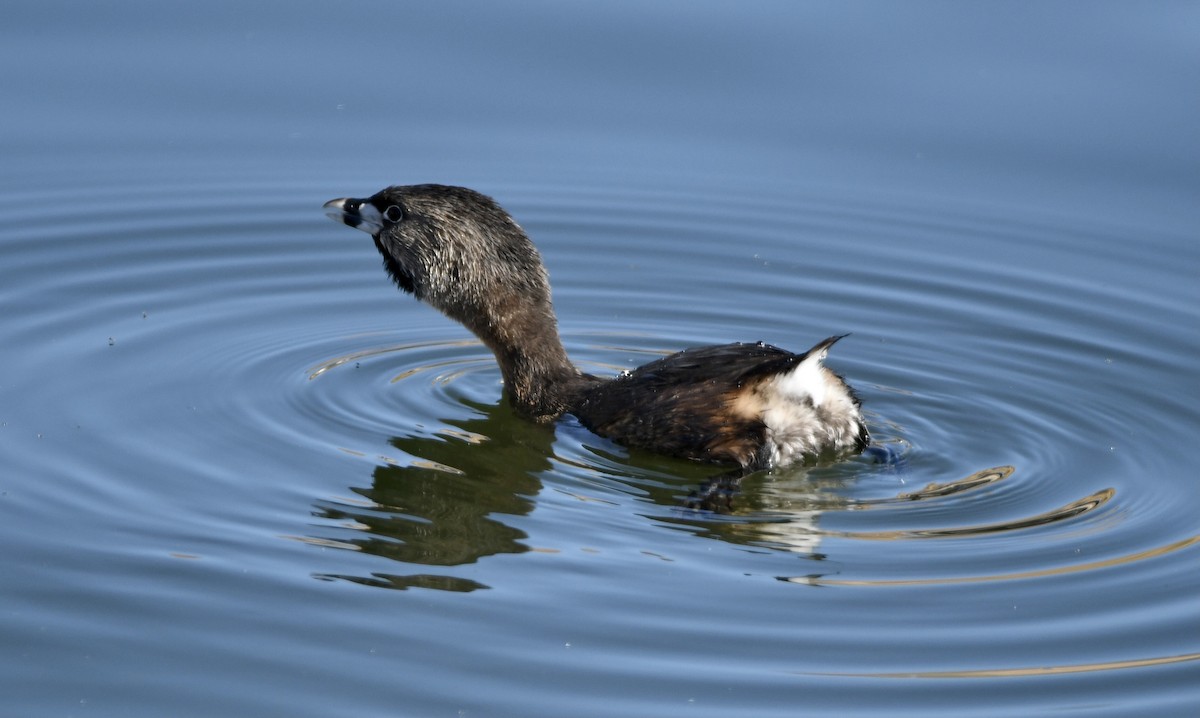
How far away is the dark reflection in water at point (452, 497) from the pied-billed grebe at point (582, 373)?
0.28m

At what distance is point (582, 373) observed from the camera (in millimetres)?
8352

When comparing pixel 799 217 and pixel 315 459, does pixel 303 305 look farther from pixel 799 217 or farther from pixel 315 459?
pixel 799 217

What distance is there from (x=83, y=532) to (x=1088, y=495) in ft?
12.6

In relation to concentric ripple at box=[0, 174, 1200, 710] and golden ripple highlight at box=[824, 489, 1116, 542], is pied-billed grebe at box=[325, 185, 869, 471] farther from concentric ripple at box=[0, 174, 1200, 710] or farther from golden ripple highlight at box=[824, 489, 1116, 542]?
golden ripple highlight at box=[824, 489, 1116, 542]

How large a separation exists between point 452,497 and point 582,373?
1.47 metres

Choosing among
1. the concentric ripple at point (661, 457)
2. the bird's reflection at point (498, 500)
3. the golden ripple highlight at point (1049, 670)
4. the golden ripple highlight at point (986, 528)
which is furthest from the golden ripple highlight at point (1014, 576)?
the golden ripple highlight at point (1049, 670)

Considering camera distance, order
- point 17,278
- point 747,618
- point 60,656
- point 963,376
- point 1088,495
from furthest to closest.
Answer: point 17,278, point 963,376, point 1088,495, point 747,618, point 60,656

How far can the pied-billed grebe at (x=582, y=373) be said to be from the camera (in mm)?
7273

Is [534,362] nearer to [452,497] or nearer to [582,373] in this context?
[582,373]

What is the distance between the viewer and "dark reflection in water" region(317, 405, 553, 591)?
6402 mm

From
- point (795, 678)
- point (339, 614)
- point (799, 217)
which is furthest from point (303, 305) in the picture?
point (795, 678)

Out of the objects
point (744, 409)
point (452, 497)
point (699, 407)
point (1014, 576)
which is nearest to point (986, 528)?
point (1014, 576)

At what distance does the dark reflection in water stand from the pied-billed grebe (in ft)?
0.91

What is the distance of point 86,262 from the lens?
31.6ft
